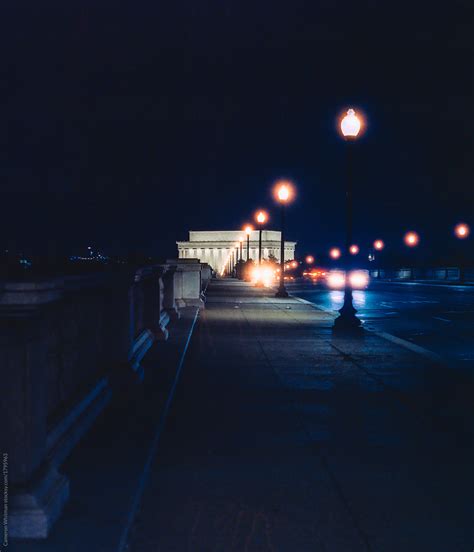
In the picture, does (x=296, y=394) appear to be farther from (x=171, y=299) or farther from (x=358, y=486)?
(x=171, y=299)

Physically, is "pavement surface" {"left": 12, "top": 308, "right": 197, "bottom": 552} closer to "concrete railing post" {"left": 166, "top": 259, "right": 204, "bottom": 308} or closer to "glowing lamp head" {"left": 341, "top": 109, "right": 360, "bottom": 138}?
"glowing lamp head" {"left": 341, "top": 109, "right": 360, "bottom": 138}

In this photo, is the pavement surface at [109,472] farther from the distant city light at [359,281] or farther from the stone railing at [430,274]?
the stone railing at [430,274]

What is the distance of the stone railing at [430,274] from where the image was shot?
7682cm

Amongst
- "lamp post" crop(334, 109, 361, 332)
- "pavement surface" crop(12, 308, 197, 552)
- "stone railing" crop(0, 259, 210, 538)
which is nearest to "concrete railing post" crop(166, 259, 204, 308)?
"lamp post" crop(334, 109, 361, 332)

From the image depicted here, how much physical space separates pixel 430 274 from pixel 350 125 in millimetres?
69326

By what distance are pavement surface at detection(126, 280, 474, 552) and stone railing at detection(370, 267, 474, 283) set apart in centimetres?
6402

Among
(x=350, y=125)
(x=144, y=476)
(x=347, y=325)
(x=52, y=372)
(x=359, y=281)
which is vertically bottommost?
(x=359, y=281)

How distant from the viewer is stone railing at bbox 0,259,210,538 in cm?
478

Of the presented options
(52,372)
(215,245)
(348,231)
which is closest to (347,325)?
(348,231)

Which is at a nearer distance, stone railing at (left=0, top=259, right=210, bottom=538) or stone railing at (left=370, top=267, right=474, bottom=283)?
stone railing at (left=0, top=259, right=210, bottom=538)

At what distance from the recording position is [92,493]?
226 inches

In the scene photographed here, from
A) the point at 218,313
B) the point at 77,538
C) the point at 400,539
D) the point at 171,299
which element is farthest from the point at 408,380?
the point at 218,313

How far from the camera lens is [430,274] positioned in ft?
280

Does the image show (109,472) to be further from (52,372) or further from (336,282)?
(336,282)
